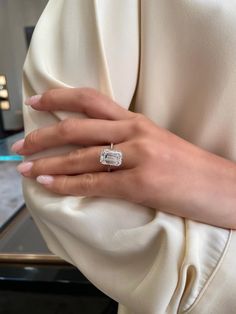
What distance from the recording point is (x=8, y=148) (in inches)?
39.9

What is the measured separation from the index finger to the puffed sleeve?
13 mm

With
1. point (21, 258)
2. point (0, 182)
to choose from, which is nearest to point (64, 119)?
point (21, 258)

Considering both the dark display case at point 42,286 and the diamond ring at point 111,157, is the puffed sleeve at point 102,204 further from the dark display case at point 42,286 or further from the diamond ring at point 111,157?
the dark display case at point 42,286

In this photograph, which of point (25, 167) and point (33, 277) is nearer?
point (25, 167)

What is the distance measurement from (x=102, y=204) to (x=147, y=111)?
0.11 metres

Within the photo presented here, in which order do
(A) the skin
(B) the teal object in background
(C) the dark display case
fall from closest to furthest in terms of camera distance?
(A) the skin
(C) the dark display case
(B) the teal object in background

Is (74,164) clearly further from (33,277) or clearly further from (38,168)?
(33,277)

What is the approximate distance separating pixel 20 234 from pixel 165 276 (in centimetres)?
65

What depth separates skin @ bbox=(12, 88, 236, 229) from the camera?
0.30 m

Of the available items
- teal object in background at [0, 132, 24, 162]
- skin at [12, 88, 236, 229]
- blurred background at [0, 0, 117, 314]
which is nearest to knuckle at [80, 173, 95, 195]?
skin at [12, 88, 236, 229]

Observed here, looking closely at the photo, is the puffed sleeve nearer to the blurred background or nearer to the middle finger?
the middle finger

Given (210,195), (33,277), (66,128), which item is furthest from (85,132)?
(33,277)

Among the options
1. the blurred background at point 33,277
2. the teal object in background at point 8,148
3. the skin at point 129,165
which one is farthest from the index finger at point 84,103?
the teal object in background at point 8,148

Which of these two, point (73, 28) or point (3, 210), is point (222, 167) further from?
point (3, 210)
